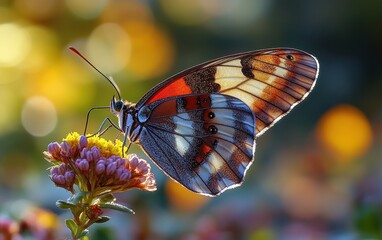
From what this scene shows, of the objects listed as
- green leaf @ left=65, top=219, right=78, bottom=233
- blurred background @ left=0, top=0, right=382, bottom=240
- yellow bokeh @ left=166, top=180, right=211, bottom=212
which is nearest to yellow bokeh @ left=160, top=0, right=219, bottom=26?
blurred background @ left=0, top=0, right=382, bottom=240

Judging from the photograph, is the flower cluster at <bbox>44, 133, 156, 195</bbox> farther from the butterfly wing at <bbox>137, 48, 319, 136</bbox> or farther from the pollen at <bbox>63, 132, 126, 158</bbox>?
the butterfly wing at <bbox>137, 48, 319, 136</bbox>

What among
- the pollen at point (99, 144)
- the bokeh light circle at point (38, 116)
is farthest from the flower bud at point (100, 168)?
the bokeh light circle at point (38, 116)

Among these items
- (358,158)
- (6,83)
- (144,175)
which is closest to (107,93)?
(6,83)

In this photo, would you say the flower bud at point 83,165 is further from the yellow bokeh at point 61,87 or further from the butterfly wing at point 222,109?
the yellow bokeh at point 61,87

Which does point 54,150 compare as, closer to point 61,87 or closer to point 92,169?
point 92,169

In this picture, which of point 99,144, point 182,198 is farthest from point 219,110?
point 182,198
